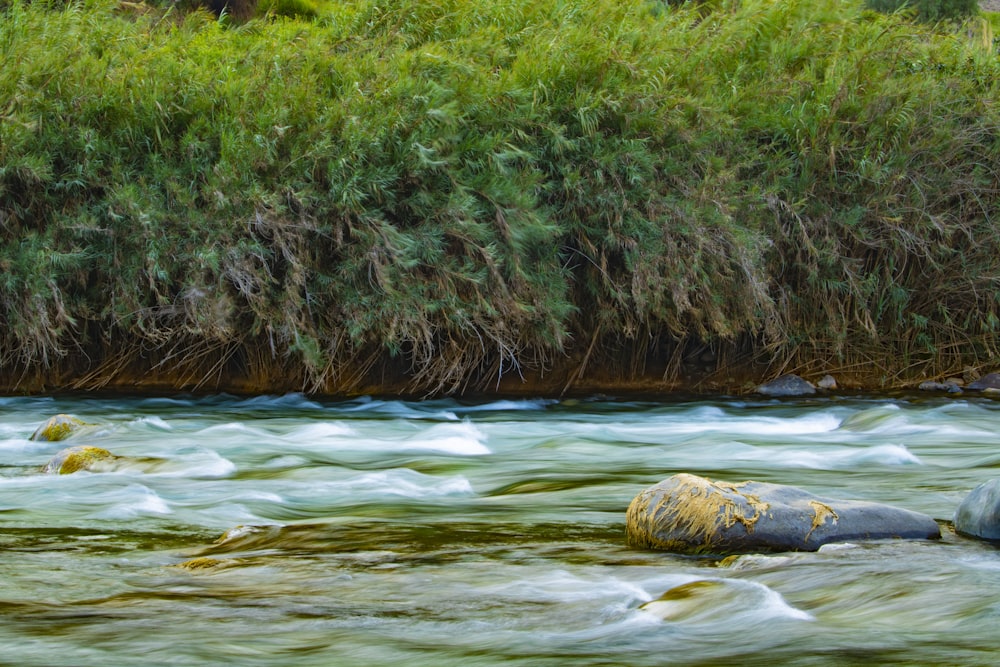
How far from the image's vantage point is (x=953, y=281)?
937 centimetres

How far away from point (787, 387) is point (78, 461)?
221 inches

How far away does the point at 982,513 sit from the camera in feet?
13.5

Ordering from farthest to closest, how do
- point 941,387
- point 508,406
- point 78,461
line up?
point 941,387 → point 508,406 → point 78,461

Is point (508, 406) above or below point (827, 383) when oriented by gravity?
below

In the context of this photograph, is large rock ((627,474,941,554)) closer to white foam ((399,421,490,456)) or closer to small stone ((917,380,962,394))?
white foam ((399,421,490,456))

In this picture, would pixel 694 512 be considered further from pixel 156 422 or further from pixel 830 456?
pixel 156 422

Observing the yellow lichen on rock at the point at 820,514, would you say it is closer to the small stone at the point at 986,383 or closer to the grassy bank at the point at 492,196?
the grassy bank at the point at 492,196

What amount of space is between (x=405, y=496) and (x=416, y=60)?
13.8 ft

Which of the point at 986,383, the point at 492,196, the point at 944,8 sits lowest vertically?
the point at 986,383

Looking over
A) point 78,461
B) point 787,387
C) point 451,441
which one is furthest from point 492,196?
point 78,461

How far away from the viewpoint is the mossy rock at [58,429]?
6.58 meters

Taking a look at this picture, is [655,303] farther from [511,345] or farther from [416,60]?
[416,60]

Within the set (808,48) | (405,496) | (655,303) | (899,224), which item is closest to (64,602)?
(405,496)

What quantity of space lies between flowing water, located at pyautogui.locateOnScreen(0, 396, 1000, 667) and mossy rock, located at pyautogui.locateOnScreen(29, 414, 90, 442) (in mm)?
110
